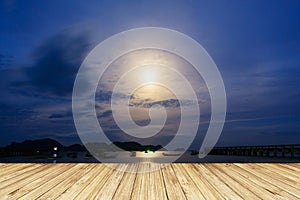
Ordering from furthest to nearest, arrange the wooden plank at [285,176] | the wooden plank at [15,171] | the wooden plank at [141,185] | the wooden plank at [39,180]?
the wooden plank at [15,171]
the wooden plank at [285,176]
the wooden plank at [39,180]
the wooden plank at [141,185]

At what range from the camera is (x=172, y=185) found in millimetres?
3021

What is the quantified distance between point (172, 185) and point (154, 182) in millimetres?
254

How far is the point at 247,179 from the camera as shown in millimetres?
3385

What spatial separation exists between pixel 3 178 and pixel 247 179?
10.5 feet

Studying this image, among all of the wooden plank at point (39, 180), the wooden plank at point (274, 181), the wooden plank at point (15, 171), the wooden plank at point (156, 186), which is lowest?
the wooden plank at point (274, 181)

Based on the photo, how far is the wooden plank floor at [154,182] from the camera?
104 inches

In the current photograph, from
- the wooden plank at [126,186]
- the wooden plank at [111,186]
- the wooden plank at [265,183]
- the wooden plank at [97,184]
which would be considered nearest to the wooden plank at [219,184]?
the wooden plank at [265,183]

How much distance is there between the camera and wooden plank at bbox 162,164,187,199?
8.53ft

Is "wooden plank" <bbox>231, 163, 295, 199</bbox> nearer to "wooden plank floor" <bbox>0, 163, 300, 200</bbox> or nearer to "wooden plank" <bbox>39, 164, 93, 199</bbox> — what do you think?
"wooden plank floor" <bbox>0, 163, 300, 200</bbox>

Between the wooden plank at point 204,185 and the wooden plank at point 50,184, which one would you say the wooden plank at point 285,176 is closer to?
the wooden plank at point 204,185

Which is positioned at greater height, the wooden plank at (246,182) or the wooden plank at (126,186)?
the wooden plank at (126,186)

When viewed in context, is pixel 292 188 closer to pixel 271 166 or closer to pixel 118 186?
pixel 271 166

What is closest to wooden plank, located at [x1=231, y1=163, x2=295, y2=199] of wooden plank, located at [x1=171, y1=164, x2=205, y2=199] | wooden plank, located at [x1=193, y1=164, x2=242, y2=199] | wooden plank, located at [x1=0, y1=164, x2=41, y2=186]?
wooden plank, located at [x1=193, y1=164, x2=242, y2=199]

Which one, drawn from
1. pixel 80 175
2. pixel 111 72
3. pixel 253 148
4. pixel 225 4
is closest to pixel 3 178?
pixel 80 175
